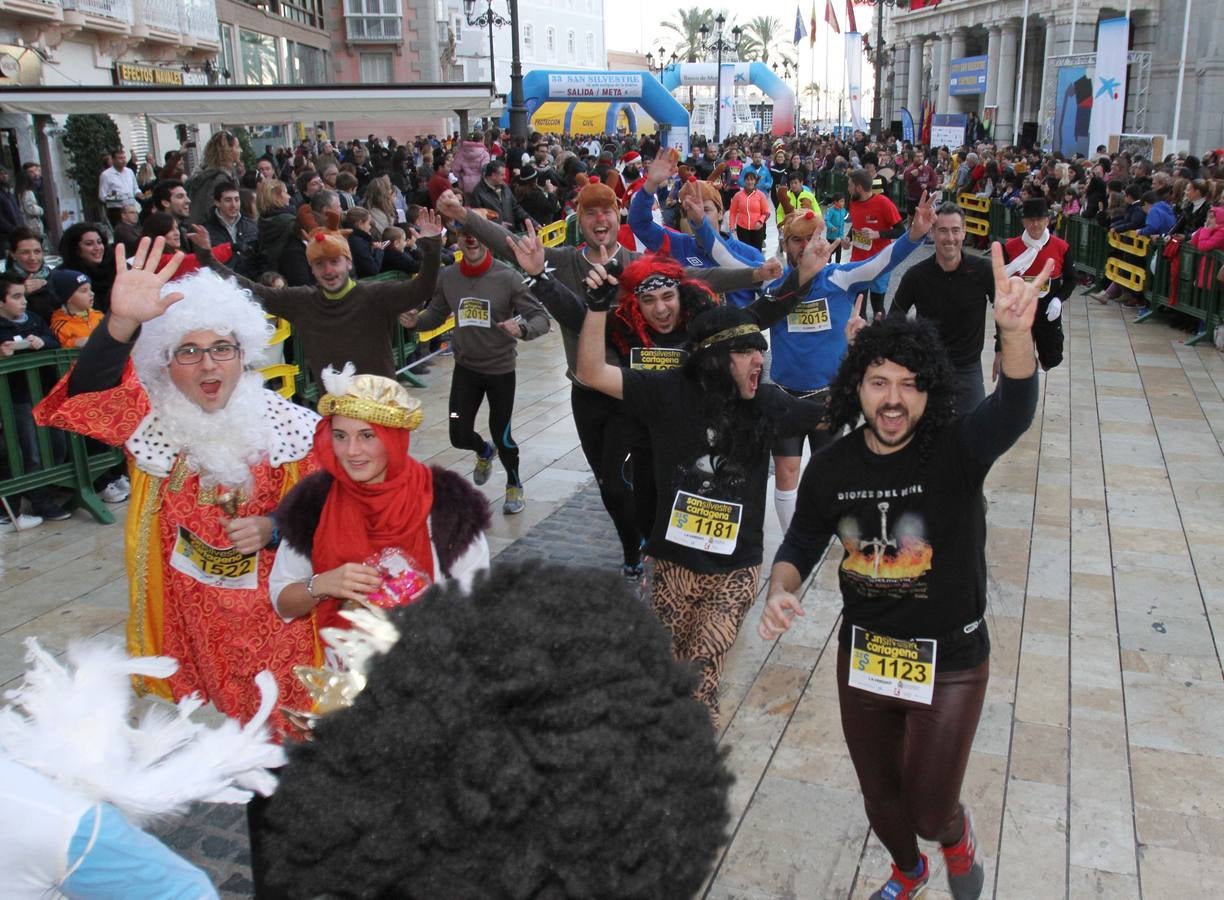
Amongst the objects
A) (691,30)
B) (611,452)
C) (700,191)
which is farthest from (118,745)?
(691,30)

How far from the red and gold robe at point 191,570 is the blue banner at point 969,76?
171 feet

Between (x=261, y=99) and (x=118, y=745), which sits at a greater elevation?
(x=261, y=99)

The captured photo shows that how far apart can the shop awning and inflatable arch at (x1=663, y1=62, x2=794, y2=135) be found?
37722mm

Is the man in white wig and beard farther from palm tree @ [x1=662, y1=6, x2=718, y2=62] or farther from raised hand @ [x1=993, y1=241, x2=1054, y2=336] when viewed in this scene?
palm tree @ [x1=662, y1=6, x2=718, y2=62]

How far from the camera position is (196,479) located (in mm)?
3320

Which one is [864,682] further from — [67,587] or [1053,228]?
[1053,228]

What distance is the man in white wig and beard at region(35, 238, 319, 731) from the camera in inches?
128

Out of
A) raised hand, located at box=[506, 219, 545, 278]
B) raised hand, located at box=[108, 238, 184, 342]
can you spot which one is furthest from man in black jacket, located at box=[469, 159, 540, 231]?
raised hand, located at box=[108, 238, 184, 342]

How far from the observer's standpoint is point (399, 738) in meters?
1.49

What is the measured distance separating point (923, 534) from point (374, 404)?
5.18 feet

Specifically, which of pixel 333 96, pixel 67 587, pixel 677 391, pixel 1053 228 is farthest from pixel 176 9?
pixel 677 391

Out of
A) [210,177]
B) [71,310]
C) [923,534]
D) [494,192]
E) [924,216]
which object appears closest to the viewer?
[923,534]

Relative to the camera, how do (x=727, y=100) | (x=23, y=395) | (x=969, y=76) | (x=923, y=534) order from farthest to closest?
(x=727, y=100)
(x=969, y=76)
(x=23, y=395)
(x=923, y=534)

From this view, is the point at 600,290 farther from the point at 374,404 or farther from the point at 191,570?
the point at 191,570
